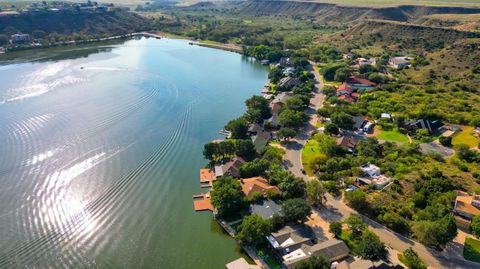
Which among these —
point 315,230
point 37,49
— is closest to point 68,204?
point 315,230

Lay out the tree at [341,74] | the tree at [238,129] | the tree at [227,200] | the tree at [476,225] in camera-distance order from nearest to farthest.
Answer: the tree at [476,225] → the tree at [227,200] → the tree at [238,129] → the tree at [341,74]

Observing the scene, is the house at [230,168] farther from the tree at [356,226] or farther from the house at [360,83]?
the house at [360,83]

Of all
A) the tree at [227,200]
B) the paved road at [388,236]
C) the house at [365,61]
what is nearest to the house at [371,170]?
the paved road at [388,236]

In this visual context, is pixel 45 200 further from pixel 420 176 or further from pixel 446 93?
pixel 446 93

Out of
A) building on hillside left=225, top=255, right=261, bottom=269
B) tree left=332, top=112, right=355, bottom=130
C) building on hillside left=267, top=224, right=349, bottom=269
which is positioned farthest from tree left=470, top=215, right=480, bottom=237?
tree left=332, top=112, right=355, bottom=130

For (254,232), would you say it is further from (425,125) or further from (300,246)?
(425,125)

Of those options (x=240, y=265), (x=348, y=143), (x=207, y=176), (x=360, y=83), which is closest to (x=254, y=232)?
(x=240, y=265)
